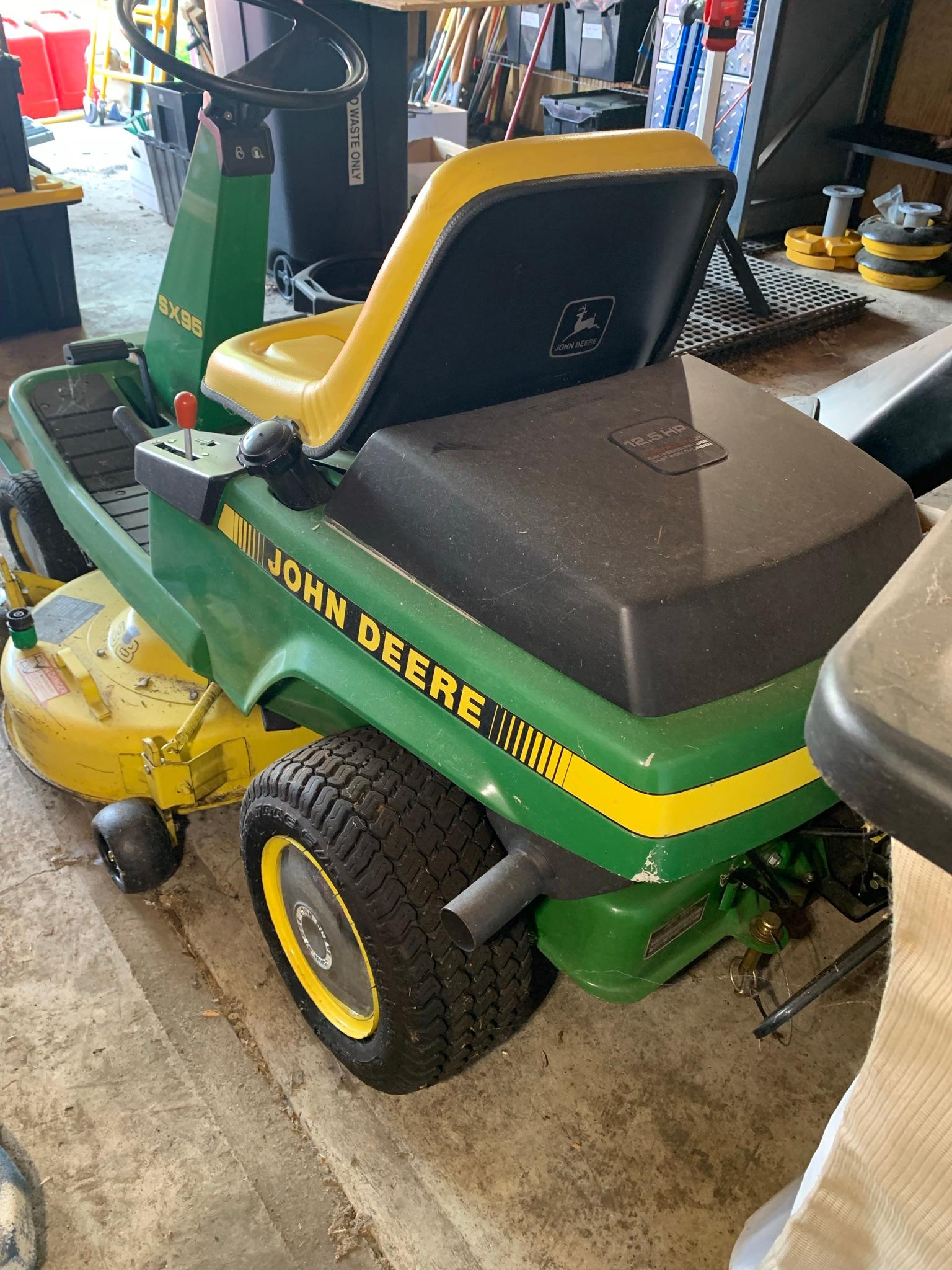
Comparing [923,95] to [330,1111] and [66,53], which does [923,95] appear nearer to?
[330,1111]

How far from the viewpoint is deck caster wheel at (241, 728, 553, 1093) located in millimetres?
1211

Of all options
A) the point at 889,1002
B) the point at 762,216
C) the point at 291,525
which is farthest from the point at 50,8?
→ the point at 889,1002

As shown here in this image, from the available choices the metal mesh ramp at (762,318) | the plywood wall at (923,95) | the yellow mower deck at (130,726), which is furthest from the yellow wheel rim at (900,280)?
the yellow mower deck at (130,726)

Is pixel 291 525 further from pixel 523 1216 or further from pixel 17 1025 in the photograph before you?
pixel 523 1216

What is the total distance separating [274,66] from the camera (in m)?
2.17

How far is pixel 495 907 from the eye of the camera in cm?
107

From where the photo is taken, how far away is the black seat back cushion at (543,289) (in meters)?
1.21

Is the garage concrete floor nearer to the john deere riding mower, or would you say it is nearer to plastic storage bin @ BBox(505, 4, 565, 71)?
the john deere riding mower

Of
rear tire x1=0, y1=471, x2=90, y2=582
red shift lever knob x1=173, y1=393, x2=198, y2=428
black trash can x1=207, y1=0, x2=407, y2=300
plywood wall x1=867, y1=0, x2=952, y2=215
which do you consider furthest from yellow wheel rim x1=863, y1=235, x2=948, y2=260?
red shift lever knob x1=173, y1=393, x2=198, y2=428

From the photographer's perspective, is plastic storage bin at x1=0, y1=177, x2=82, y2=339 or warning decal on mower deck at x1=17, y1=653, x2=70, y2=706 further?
plastic storage bin at x1=0, y1=177, x2=82, y2=339

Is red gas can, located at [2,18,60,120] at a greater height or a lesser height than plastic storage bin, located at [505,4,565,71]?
lesser

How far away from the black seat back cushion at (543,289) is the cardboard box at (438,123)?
337 centimetres

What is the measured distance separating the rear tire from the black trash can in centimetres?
176

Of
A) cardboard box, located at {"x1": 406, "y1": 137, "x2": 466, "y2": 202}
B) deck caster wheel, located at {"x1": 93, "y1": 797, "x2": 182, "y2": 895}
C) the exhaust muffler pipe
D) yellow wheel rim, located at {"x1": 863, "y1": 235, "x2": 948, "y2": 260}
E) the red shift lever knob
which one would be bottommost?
deck caster wheel, located at {"x1": 93, "y1": 797, "x2": 182, "y2": 895}
